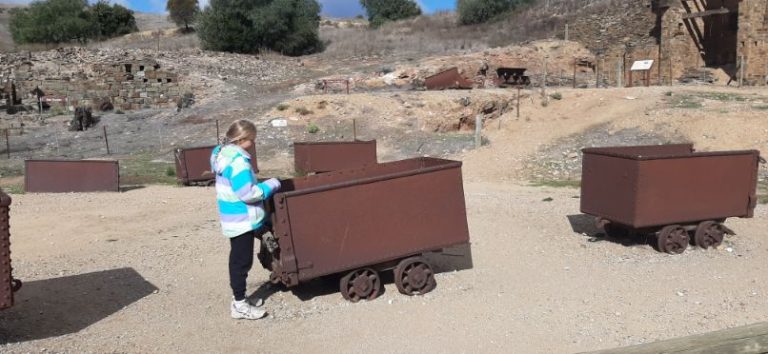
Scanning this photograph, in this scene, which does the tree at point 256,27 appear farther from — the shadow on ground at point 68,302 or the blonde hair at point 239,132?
the blonde hair at point 239,132

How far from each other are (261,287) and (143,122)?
20362 millimetres

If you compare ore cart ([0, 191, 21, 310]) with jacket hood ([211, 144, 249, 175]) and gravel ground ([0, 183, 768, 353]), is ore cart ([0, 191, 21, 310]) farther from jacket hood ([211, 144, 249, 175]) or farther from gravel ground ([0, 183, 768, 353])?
jacket hood ([211, 144, 249, 175])

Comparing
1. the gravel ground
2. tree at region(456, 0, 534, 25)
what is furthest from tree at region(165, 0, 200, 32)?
the gravel ground

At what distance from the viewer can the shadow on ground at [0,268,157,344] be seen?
4781 mm

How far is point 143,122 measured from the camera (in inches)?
952

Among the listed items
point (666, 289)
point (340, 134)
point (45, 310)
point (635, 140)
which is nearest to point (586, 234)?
point (666, 289)

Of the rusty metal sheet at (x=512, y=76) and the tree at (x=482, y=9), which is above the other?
the tree at (x=482, y=9)

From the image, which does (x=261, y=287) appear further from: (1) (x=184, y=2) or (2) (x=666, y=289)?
(1) (x=184, y=2)

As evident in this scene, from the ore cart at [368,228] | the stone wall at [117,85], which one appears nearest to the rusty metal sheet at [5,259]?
the ore cart at [368,228]

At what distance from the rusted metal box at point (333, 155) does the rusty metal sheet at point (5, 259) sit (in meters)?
9.09

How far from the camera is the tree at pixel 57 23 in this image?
1833 inches

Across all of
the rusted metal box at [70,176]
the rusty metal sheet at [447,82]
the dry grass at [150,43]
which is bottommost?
the rusted metal box at [70,176]

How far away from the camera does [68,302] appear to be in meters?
5.41

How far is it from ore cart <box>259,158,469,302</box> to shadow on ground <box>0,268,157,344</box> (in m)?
1.38
